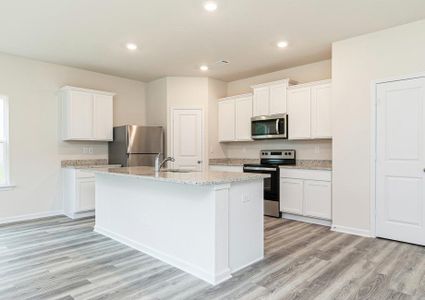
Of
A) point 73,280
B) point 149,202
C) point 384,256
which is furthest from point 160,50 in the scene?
point 384,256

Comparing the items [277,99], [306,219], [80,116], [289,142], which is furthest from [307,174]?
[80,116]

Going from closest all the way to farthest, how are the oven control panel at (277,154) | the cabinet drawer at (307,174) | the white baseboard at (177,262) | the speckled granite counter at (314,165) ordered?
the white baseboard at (177,262), the cabinet drawer at (307,174), the speckled granite counter at (314,165), the oven control panel at (277,154)

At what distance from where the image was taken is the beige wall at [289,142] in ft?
16.2

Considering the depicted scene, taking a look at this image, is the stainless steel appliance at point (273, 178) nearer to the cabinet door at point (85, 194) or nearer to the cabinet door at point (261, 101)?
the cabinet door at point (261, 101)

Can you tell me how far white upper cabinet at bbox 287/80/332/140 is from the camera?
15.0ft

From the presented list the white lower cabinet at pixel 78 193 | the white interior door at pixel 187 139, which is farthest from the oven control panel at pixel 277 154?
the white lower cabinet at pixel 78 193

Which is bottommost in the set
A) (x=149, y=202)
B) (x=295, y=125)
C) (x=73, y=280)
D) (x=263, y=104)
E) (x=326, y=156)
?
(x=73, y=280)

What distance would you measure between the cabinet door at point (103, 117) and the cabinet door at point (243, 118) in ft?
8.10

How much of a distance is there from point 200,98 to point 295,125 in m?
2.09

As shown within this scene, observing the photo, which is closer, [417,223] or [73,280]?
[73,280]

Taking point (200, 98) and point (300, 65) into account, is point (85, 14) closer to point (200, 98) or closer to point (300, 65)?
point (200, 98)

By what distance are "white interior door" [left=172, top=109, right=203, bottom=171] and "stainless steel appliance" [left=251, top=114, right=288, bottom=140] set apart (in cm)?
117

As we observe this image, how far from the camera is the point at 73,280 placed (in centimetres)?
256

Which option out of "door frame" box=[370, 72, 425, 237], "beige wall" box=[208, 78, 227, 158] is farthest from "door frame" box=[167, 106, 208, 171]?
"door frame" box=[370, 72, 425, 237]
